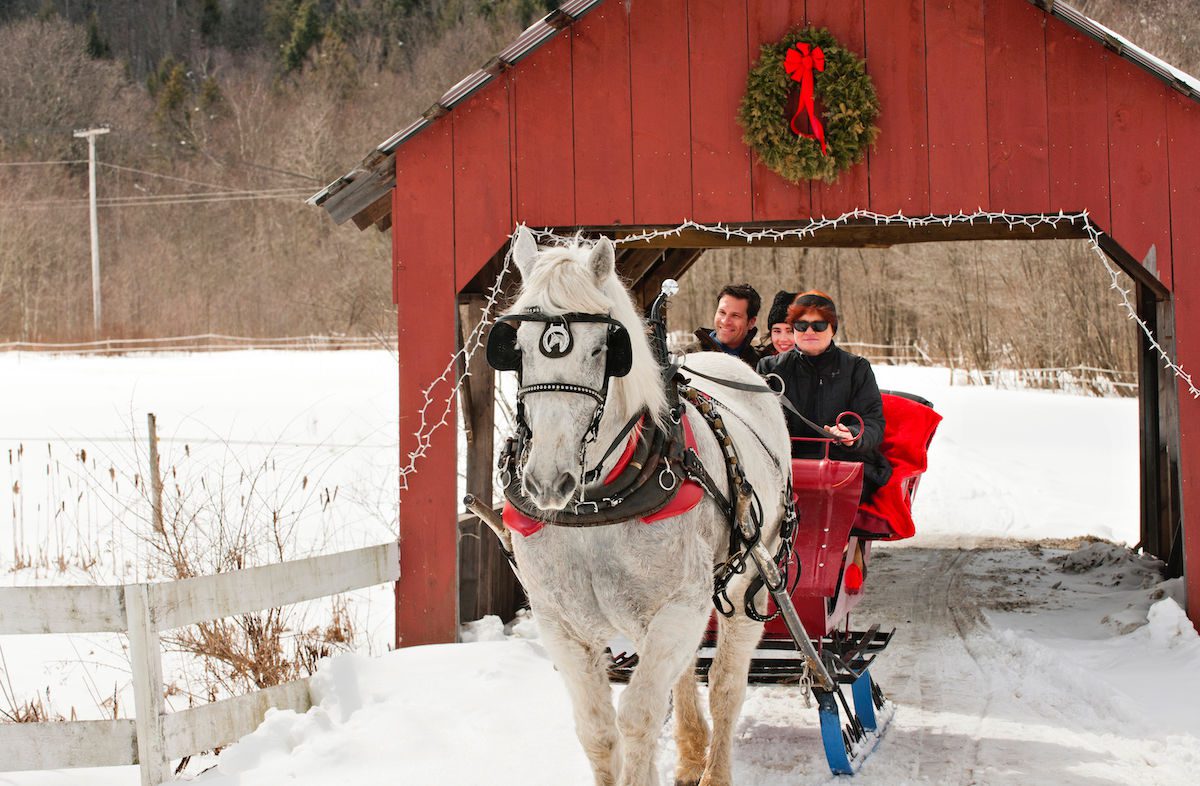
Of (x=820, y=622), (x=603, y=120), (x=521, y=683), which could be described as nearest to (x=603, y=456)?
(x=820, y=622)

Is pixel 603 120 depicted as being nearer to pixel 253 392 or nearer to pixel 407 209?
pixel 407 209

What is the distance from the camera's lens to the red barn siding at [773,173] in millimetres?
6578

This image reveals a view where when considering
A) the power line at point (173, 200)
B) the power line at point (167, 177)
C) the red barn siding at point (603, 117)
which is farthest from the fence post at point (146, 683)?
the power line at point (167, 177)

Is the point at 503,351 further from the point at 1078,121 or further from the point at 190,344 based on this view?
the point at 190,344

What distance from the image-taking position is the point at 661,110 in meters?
6.79

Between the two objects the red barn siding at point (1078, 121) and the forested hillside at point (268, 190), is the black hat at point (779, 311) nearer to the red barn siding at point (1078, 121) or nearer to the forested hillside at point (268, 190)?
the red barn siding at point (1078, 121)

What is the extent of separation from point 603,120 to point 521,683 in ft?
10.9

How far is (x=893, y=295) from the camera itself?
3322cm

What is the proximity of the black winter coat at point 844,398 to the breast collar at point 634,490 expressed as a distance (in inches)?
80.2

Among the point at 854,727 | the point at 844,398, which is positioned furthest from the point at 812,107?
the point at 854,727

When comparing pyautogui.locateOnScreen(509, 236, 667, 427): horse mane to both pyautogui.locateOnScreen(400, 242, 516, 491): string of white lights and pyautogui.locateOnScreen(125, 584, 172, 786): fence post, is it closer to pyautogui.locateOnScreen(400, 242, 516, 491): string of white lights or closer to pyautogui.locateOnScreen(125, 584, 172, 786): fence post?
pyautogui.locateOnScreen(125, 584, 172, 786): fence post

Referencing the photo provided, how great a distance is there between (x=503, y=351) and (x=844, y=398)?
280 cm

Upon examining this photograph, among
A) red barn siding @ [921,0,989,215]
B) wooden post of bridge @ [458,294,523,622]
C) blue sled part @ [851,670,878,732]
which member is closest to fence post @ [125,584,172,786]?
wooden post of bridge @ [458,294,523,622]

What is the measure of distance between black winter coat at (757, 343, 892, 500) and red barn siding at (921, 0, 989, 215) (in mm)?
1468
